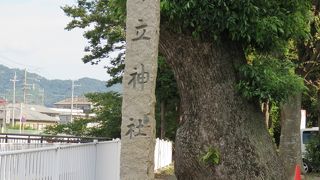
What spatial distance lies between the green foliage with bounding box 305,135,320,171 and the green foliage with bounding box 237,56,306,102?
14551 millimetres

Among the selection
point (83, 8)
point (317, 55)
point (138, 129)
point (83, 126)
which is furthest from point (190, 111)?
point (83, 126)

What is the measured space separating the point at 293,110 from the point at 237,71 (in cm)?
617

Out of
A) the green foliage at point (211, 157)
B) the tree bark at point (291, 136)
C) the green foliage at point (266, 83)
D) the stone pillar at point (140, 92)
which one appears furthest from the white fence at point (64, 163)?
the tree bark at point (291, 136)

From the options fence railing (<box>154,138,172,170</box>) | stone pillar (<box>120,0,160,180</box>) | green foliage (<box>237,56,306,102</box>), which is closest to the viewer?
stone pillar (<box>120,0,160,180</box>)

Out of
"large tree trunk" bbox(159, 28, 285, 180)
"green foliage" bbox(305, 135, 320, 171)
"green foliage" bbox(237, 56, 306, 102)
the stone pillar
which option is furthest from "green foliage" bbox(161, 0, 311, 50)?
"green foliage" bbox(305, 135, 320, 171)

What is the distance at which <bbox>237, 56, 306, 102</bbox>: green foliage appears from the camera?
853cm

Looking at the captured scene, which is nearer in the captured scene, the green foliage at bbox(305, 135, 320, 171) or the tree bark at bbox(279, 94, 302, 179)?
the tree bark at bbox(279, 94, 302, 179)

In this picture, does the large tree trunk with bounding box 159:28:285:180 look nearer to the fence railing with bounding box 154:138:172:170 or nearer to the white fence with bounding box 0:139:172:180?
the white fence with bounding box 0:139:172:180

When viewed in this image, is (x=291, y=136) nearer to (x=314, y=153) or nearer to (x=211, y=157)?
(x=211, y=157)

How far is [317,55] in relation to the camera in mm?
16125

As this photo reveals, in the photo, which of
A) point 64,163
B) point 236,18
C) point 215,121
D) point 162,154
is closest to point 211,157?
point 215,121

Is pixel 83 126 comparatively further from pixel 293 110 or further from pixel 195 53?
pixel 195 53

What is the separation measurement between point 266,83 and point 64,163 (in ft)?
12.4

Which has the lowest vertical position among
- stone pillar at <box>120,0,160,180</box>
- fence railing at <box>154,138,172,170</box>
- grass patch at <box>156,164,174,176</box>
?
grass patch at <box>156,164,174,176</box>
